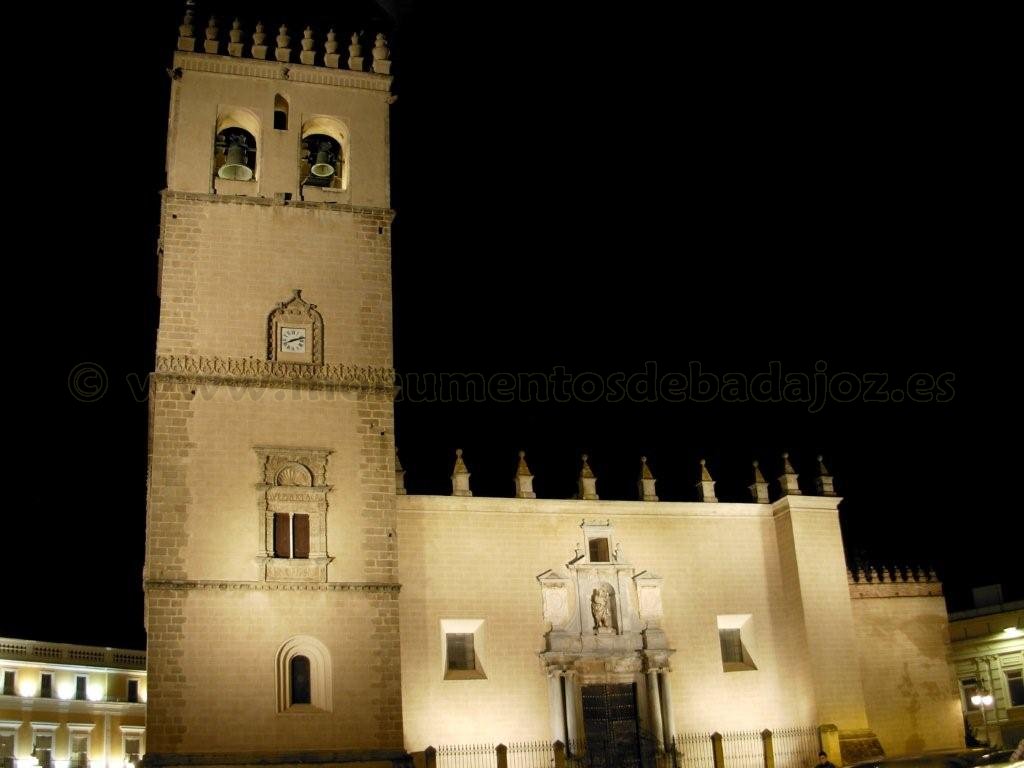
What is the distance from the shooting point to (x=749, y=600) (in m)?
25.1

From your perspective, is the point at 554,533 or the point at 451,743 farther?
the point at 554,533

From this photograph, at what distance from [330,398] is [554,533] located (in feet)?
20.0

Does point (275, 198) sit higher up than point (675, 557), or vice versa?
point (275, 198)

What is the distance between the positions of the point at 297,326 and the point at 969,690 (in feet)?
77.1

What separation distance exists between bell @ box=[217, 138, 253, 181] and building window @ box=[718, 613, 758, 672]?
1367cm

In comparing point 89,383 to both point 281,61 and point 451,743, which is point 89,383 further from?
point 451,743

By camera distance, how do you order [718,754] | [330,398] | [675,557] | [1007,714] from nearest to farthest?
[330,398] < [718,754] < [675,557] < [1007,714]

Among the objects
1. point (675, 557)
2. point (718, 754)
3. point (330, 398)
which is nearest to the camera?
point (330, 398)

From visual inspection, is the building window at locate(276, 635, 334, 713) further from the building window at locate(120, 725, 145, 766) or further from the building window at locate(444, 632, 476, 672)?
the building window at locate(120, 725, 145, 766)

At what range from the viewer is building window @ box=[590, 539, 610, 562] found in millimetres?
24547

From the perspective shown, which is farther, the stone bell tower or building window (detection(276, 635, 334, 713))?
building window (detection(276, 635, 334, 713))

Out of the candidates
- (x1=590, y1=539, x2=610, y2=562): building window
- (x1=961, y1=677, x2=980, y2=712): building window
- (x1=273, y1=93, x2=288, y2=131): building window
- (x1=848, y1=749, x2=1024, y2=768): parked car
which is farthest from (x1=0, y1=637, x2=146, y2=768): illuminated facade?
(x1=848, y1=749, x2=1024, y2=768): parked car

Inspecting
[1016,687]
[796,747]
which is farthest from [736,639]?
[1016,687]

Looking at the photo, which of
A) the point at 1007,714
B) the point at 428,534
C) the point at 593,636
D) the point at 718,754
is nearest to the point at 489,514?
the point at 428,534
